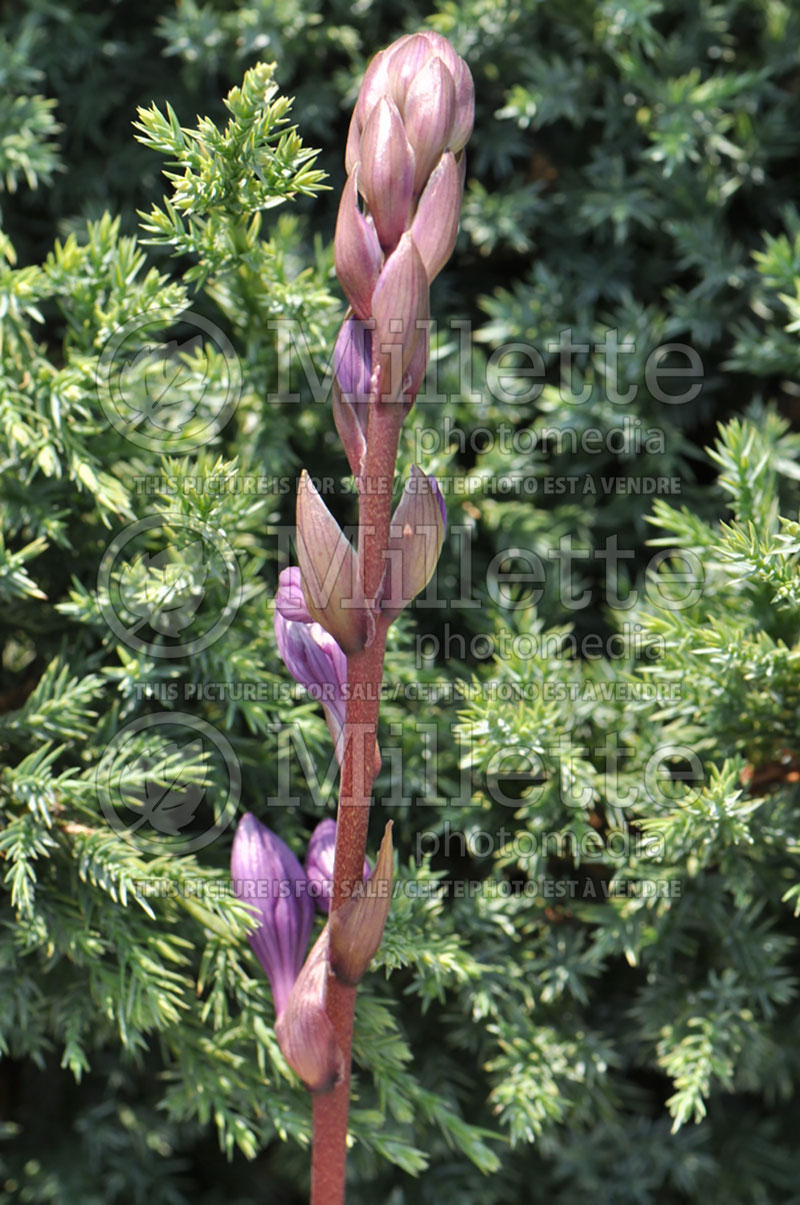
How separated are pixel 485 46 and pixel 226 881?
70 cm

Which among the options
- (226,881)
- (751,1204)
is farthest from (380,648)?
(751,1204)

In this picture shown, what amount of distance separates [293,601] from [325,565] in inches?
2.6

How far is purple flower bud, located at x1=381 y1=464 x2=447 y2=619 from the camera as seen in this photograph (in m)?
0.58

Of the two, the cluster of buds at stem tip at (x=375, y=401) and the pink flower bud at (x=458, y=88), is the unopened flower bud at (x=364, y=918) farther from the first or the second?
the pink flower bud at (x=458, y=88)

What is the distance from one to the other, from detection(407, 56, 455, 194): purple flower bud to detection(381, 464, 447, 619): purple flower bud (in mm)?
159

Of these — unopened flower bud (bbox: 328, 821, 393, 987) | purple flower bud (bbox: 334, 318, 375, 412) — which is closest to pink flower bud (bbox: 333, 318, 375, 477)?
purple flower bud (bbox: 334, 318, 375, 412)

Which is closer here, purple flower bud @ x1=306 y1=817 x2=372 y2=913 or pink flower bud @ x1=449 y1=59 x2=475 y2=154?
pink flower bud @ x1=449 y1=59 x2=475 y2=154

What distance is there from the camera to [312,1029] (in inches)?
24.7

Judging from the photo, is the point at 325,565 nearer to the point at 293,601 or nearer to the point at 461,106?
the point at 293,601

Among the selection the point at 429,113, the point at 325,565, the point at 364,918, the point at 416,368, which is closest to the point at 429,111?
the point at 429,113

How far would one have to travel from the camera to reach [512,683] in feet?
2.64

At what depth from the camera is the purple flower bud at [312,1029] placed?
2.06 feet

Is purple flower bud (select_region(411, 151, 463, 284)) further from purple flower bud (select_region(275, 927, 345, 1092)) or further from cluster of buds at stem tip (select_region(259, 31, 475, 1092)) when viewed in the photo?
purple flower bud (select_region(275, 927, 345, 1092))

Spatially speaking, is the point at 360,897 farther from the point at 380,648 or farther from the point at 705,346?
the point at 705,346
